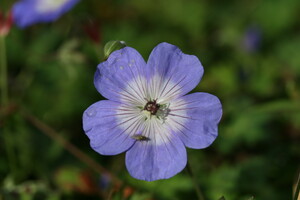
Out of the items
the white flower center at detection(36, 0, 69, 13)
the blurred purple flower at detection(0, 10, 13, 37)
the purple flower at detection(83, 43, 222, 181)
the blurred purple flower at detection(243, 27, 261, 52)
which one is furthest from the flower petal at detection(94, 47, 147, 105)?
the blurred purple flower at detection(243, 27, 261, 52)

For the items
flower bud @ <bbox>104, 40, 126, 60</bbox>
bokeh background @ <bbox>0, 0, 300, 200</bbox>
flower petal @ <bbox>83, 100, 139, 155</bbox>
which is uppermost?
flower bud @ <bbox>104, 40, 126, 60</bbox>

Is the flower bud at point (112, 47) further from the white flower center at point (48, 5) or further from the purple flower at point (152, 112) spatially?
the white flower center at point (48, 5)

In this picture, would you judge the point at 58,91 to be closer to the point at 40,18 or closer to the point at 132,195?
the point at 40,18

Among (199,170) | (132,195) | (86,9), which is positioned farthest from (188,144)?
(86,9)

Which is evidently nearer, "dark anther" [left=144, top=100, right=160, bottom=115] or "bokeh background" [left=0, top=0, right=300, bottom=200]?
"dark anther" [left=144, top=100, right=160, bottom=115]

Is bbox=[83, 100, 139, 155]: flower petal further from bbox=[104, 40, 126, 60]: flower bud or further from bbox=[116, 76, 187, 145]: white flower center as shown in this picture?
bbox=[104, 40, 126, 60]: flower bud
